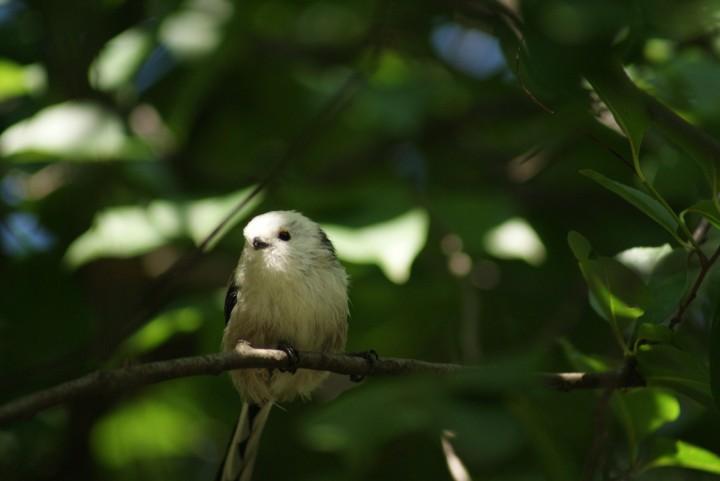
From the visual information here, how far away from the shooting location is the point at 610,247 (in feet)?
15.3

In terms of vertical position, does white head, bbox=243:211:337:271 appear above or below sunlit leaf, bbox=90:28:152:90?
below

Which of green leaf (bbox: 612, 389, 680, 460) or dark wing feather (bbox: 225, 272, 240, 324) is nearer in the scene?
green leaf (bbox: 612, 389, 680, 460)

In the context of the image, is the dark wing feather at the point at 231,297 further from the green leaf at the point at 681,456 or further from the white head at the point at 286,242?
the green leaf at the point at 681,456

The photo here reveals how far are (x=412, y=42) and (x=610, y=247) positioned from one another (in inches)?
68.4

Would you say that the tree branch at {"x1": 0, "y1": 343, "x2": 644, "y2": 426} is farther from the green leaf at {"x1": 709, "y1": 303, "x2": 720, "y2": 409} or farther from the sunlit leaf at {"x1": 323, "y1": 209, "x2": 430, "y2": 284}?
the sunlit leaf at {"x1": 323, "y1": 209, "x2": 430, "y2": 284}

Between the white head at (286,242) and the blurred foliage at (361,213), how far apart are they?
124 mm

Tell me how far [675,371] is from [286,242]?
184 cm

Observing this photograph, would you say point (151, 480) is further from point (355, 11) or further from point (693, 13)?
point (693, 13)

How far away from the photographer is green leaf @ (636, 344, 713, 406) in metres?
2.20

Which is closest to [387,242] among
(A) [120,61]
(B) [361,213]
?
(B) [361,213]

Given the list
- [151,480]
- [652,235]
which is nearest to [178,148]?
[151,480]

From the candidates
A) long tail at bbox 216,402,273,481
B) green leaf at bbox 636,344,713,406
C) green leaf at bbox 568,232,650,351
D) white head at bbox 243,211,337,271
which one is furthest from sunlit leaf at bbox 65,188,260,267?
green leaf at bbox 636,344,713,406

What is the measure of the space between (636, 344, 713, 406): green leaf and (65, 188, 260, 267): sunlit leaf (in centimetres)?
190

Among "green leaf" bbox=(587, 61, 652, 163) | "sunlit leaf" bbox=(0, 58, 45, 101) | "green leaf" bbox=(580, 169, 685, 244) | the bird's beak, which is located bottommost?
the bird's beak
